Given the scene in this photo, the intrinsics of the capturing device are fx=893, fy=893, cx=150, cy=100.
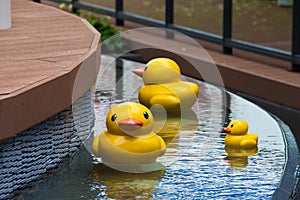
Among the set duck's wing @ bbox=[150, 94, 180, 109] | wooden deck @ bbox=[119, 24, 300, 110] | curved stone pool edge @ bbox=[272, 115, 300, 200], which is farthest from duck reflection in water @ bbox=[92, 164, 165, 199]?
wooden deck @ bbox=[119, 24, 300, 110]

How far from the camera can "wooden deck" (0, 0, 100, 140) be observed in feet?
12.0

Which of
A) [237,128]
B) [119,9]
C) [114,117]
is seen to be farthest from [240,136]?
[119,9]

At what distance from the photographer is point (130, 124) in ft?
12.7

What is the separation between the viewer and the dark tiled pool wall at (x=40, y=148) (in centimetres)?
373

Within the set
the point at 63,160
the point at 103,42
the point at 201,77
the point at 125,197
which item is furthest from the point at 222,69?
the point at 125,197

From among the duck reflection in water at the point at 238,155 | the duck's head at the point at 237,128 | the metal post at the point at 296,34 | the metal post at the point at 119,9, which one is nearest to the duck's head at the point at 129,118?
the duck reflection in water at the point at 238,155

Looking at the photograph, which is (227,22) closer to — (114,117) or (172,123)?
(172,123)

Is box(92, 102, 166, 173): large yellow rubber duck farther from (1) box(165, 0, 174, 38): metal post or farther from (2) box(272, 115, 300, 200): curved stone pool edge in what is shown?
(1) box(165, 0, 174, 38): metal post

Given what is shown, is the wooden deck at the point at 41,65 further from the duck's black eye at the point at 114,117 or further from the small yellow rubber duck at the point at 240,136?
the small yellow rubber duck at the point at 240,136

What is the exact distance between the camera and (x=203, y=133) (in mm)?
4785

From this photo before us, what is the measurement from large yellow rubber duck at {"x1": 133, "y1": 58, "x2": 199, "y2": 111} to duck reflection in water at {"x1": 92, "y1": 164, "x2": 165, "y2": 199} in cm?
89

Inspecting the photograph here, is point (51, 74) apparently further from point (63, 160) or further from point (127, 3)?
point (127, 3)

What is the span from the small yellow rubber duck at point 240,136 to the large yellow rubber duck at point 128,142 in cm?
55

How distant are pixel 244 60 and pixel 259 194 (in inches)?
154
